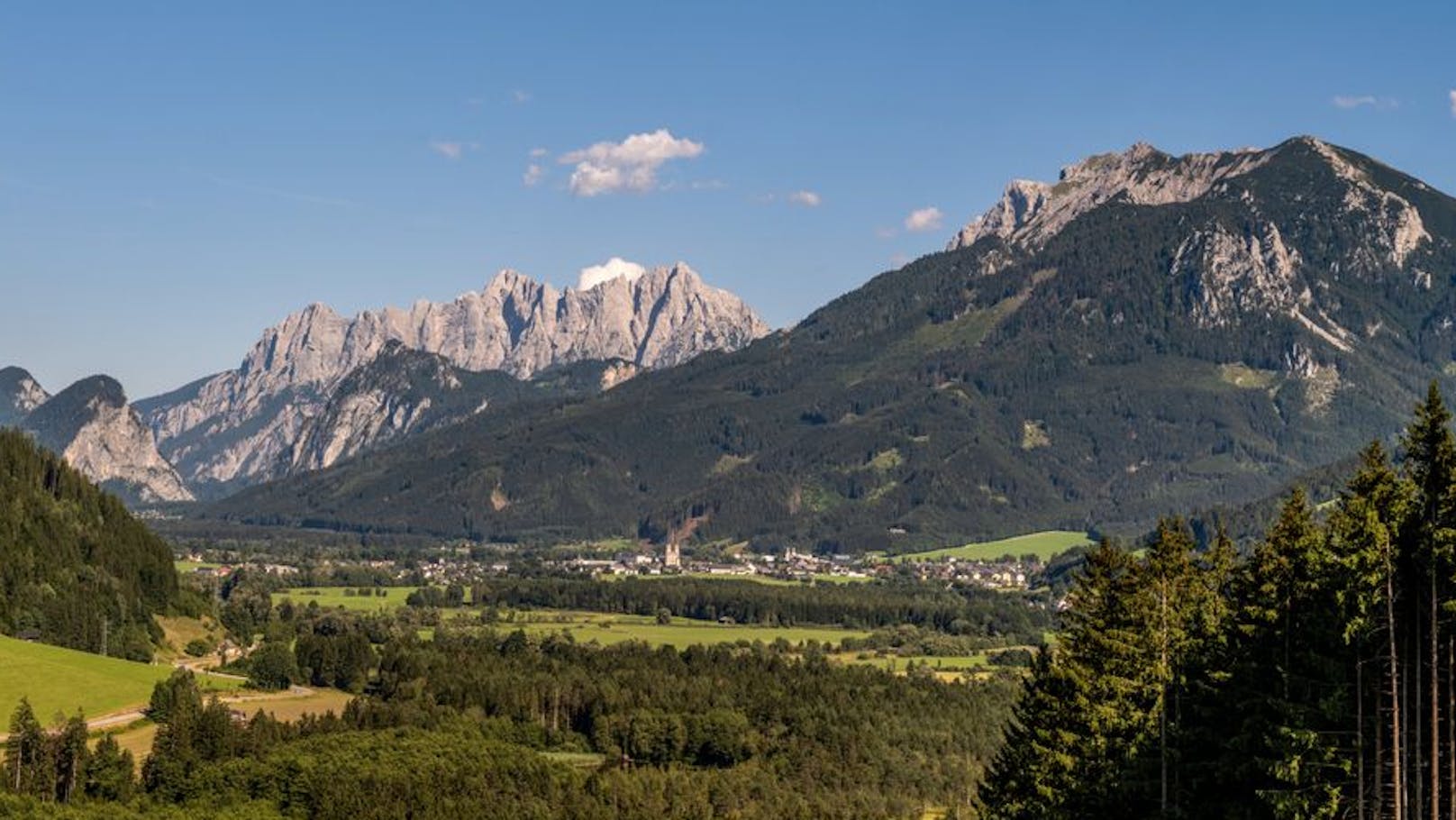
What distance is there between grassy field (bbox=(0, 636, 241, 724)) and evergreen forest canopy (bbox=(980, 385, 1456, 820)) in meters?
107

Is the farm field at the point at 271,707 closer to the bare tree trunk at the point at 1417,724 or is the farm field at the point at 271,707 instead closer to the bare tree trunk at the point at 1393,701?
the bare tree trunk at the point at 1417,724

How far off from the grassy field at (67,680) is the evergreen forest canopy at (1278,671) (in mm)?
107137

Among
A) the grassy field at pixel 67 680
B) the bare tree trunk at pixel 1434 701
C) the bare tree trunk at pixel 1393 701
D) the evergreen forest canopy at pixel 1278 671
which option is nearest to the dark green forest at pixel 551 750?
the grassy field at pixel 67 680

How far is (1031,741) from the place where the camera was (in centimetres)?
7244

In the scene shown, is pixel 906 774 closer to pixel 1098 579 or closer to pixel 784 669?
pixel 784 669

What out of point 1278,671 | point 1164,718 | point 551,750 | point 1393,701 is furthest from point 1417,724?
point 551,750

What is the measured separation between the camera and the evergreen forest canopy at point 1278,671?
158 feet

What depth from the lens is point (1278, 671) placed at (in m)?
54.2

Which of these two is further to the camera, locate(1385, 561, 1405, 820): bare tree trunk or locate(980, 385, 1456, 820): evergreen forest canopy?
locate(980, 385, 1456, 820): evergreen forest canopy

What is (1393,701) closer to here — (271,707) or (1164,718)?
(1164,718)

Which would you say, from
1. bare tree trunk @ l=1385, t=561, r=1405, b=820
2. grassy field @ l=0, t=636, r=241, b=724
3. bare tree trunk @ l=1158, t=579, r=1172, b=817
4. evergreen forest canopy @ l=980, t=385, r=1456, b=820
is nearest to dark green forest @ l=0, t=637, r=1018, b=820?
grassy field @ l=0, t=636, r=241, b=724

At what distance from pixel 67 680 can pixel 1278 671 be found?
135 meters

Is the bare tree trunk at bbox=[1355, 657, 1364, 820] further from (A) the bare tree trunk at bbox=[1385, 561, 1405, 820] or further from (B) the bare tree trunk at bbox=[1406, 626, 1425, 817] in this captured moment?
(B) the bare tree trunk at bbox=[1406, 626, 1425, 817]

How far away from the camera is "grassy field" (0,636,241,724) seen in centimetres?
15175
